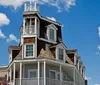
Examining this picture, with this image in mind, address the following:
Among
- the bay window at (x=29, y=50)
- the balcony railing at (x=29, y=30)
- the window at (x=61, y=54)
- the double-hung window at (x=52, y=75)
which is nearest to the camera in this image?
the bay window at (x=29, y=50)

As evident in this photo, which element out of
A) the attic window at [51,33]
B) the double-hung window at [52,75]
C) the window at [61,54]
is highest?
the attic window at [51,33]

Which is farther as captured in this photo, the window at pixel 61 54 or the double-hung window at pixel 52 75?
the window at pixel 61 54

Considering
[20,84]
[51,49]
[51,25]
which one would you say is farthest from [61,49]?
[20,84]

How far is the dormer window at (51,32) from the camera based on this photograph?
146 ft

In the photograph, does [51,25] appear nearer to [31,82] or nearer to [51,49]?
[51,49]

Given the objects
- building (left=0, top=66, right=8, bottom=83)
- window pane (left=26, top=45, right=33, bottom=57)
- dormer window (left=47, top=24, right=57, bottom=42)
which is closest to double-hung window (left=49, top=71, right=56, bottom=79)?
window pane (left=26, top=45, right=33, bottom=57)

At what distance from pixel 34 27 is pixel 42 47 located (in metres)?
2.93

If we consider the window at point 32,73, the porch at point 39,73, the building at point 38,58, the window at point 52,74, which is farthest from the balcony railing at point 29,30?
the window at point 52,74

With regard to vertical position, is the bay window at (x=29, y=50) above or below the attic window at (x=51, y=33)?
below

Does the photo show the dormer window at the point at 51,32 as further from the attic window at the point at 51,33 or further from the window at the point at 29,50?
the window at the point at 29,50

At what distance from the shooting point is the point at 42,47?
42.5 metres

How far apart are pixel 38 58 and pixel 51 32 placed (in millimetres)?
6363

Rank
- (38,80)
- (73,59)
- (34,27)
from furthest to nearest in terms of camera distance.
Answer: (73,59), (34,27), (38,80)

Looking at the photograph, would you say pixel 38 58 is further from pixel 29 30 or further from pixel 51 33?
pixel 51 33
